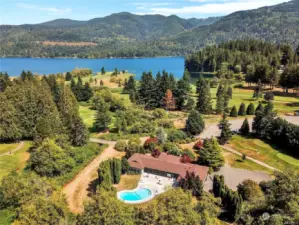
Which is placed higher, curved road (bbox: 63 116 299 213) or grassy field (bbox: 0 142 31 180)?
grassy field (bbox: 0 142 31 180)

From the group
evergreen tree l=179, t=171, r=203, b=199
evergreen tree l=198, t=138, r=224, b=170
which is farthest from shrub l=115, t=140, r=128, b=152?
evergreen tree l=179, t=171, r=203, b=199

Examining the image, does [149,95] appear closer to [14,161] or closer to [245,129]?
[245,129]

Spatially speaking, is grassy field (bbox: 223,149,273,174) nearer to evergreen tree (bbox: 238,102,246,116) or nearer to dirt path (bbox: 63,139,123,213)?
dirt path (bbox: 63,139,123,213)

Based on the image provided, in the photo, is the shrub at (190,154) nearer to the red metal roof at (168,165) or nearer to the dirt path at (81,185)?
the red metal roof at (168,165)

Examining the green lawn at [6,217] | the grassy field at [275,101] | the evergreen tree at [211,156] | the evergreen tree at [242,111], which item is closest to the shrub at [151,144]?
the evergreen tree at [211,156]

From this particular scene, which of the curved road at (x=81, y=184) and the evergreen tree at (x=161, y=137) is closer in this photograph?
the curved road at (x=81, y=184)

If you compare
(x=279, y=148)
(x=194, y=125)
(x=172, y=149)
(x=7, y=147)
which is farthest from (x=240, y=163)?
(x=7, y=147)
